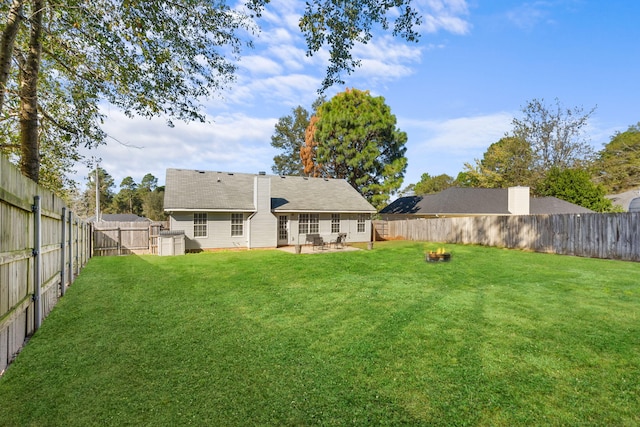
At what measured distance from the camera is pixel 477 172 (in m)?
42.5

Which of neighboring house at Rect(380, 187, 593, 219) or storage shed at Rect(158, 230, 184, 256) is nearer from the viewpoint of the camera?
storage shed at Rect(158, 230, 184, 256)

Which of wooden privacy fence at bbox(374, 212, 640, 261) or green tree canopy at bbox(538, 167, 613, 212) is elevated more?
green tree canopy at bbox(538, 167, 613, 212)

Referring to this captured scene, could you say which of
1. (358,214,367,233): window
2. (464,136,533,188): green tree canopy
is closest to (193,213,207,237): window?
(358,214,367,233): window

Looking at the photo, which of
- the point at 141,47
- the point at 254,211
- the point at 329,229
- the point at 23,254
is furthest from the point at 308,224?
the point at 23,254

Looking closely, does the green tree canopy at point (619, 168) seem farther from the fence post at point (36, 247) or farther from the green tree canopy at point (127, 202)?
the green tree canopy at point (127, 202)

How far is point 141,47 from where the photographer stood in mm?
6816

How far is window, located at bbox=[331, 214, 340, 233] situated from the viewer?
78.3 ft

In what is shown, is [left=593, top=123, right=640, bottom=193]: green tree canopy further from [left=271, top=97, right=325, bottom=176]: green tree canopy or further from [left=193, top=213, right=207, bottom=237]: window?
[left=193, top=213, right=207, bottom=237]: window

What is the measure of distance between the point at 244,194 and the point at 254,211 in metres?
2.11

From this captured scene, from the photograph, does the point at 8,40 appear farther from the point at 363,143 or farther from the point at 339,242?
the point at 363,143

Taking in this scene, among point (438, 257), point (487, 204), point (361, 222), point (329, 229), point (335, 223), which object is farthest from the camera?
point (487, 204)

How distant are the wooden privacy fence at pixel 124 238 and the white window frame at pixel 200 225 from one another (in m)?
2.08

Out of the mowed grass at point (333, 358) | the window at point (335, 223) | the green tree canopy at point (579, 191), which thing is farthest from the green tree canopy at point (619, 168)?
the mowed grass at point (333, 358)

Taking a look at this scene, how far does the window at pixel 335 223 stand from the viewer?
78.3ft
